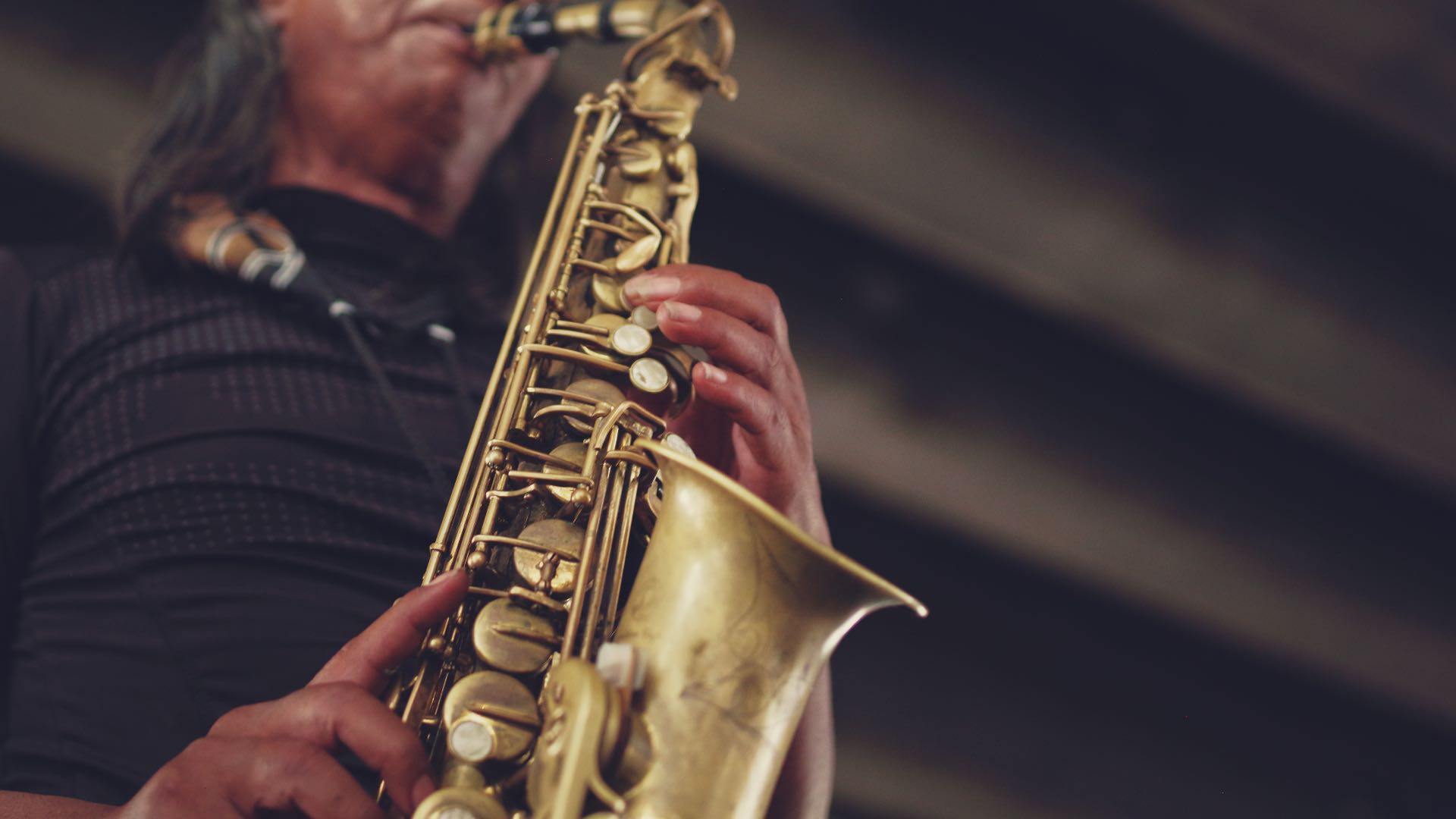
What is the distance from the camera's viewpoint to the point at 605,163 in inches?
46.1

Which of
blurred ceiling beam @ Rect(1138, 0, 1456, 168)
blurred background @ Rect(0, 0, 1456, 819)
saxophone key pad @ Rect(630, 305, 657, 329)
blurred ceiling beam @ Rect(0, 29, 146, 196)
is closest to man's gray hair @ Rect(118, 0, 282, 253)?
blurred ceiling beam @ Rect(0, 29, 146, 196)

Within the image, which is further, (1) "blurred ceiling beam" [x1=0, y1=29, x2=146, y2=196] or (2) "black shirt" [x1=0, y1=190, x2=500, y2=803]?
(1) "blurred ceiling beam" [x1=0, y1=29, x2=146, y2=196]

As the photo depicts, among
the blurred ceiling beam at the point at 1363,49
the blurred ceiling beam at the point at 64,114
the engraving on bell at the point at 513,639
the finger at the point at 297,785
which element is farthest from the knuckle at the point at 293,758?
the blurred ceiling beam at the point at 1363,49

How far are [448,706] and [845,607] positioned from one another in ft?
0.93

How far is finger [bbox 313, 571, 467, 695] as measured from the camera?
708mm

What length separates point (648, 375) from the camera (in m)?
0.93

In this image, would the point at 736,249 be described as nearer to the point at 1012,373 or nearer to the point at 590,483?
the point at 1012,373

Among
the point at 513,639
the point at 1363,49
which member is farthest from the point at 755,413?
the point at 1363,49

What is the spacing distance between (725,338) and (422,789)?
1.41ft

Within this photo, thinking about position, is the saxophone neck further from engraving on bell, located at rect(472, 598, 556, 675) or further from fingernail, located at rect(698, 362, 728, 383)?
engraving on bell, located at rect(472, 598, 556, 675)

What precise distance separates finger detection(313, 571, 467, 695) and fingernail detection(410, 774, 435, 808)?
9 centimetres

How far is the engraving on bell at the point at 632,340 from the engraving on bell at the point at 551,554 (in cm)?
17

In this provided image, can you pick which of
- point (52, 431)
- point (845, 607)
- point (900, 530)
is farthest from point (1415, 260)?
point (52, 431)

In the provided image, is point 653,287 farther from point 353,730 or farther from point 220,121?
point 220,121
